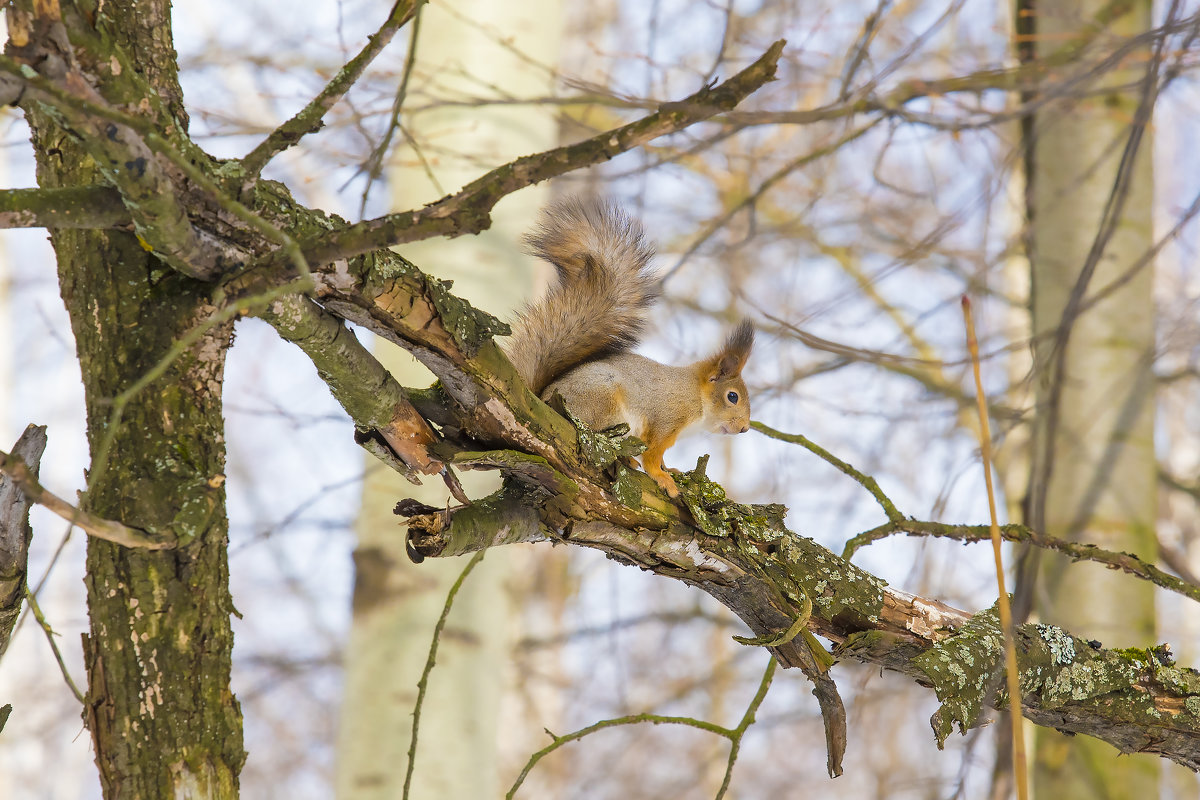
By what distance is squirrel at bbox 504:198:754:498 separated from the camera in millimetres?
1626

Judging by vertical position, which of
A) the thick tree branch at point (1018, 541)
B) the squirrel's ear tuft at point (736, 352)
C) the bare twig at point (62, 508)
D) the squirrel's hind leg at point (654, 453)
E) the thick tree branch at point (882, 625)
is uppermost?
the squirrel's ear tuft at point (736, 352)

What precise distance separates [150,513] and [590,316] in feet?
3.00

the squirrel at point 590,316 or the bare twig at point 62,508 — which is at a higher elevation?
the squirrel at point 590,316

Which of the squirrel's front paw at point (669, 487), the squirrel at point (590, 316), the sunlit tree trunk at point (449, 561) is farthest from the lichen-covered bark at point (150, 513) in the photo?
the sunlit tree trunk at point (449, 561)

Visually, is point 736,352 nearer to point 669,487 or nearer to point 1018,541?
point 1018,541

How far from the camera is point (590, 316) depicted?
170 centimetres

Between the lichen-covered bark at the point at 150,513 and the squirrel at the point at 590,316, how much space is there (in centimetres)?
67

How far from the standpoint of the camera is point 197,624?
968 millimetres

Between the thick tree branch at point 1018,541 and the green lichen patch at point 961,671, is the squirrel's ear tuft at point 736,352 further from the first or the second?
the green lichen patch at point 961,671

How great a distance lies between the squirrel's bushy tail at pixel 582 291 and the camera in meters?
1.62

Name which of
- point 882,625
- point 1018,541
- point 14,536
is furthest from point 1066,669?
point 14,536

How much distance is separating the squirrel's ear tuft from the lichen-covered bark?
143cm

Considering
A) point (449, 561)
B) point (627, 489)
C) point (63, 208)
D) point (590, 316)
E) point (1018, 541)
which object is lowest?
point (63, 208)

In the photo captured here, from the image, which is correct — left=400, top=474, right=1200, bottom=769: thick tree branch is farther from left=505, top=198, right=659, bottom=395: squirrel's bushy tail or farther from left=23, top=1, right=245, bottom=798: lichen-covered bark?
left=505, top=198, right=659, bottom=395: squirrel's bushy tail
